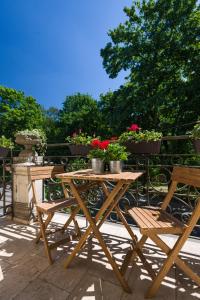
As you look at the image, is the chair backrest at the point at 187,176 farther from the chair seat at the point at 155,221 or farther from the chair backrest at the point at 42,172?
the chair backrest at the point at 42,172

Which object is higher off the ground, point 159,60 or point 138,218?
point 159,60

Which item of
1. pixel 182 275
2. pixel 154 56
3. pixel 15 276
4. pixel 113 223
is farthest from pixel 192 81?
pixel 15 276

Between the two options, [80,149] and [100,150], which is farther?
[80,149]

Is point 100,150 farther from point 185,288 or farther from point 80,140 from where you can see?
point 185,288

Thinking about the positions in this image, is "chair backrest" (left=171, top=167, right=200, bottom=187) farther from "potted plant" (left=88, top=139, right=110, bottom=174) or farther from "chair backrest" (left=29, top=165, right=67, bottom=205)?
"chair backrest" (left=29, top=165, right=67, bottom=205)

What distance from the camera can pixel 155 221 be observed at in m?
1.58

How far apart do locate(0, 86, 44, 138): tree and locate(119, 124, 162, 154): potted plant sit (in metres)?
15.4

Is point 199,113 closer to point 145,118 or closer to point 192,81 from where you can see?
point 192,81

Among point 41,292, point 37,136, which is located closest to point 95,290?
point 41,292

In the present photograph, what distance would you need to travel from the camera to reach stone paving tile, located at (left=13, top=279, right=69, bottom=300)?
1.43 metres

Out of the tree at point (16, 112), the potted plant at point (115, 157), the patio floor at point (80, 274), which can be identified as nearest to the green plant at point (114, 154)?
the potted plant at point (115, 157)

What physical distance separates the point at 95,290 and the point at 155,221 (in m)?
0.72

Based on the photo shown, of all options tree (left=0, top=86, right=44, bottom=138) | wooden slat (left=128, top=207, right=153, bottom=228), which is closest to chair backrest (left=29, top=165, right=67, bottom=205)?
wooden slat (left=128, top=207, right=153, bottom=228)

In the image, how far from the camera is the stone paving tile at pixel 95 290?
1444mm
